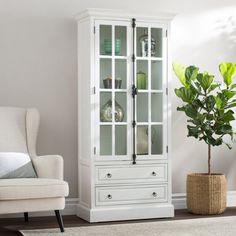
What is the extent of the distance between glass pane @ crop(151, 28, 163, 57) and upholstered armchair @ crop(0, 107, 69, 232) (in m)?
1.20

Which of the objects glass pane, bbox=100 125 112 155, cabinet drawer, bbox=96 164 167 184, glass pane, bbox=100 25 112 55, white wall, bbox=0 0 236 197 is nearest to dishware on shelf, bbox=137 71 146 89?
glass pane, bbox=100 25 112 55

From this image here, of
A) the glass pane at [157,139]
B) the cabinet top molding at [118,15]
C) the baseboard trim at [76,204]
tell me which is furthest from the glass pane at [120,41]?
the baseboard trim at [76,204]

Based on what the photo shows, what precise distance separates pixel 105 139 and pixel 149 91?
597mm

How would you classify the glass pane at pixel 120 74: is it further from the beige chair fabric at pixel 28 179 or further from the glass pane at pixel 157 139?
the beige chair fabric at pixel 28 179

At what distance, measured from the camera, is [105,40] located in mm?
5008

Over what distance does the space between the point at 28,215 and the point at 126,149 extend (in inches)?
42.4

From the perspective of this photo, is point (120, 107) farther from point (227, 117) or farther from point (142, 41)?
point (227, 117)

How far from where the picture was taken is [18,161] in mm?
4734

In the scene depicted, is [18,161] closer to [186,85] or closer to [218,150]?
[186,85]

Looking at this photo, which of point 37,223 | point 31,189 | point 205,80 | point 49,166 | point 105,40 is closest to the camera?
point 31,189

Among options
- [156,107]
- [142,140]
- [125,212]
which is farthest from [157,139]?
[125,212]

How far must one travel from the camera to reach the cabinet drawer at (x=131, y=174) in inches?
196

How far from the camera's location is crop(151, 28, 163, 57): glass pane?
5180 mm

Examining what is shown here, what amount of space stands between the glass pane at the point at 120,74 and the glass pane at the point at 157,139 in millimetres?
479
